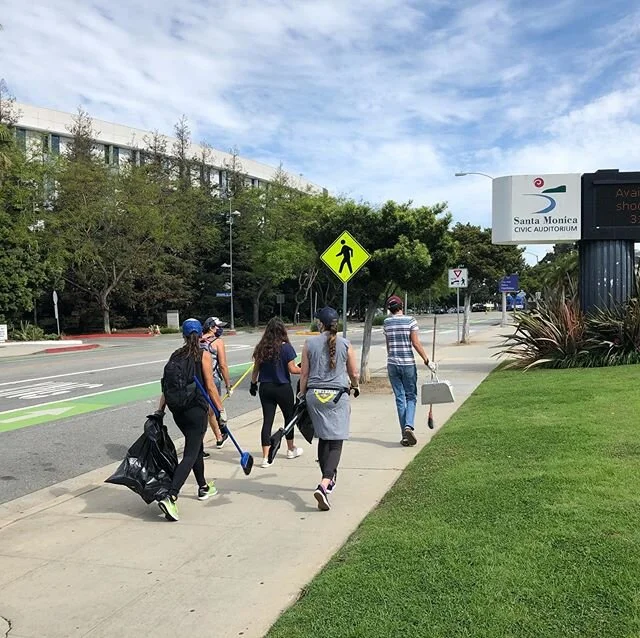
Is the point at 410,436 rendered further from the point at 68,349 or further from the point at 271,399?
the point at 68,349

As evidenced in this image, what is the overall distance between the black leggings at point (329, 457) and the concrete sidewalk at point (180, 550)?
0.98 ft

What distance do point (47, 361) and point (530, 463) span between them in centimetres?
2030

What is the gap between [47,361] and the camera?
23078mm

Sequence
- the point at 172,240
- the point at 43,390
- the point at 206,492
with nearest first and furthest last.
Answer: the point at 206,492, the point at 43,390, the point at 172,240

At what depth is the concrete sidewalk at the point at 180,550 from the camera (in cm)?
376

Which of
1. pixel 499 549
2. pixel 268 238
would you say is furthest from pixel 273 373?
pixel 268 238

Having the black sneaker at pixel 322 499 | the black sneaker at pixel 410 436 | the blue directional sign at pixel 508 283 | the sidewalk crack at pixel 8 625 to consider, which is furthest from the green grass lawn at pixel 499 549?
the blue directional sign at pixel 508 283

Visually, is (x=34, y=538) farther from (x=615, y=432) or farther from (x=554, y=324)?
(x=554, y=324)

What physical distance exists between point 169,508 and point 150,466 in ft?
1.37

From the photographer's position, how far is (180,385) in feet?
18.7

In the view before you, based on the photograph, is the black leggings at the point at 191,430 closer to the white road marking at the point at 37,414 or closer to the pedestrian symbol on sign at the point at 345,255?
the white road marking at the point at 37,414

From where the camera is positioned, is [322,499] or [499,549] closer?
[499,549]

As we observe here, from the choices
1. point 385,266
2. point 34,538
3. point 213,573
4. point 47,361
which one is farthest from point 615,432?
point 47,361

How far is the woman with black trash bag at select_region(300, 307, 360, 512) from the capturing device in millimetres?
5723
